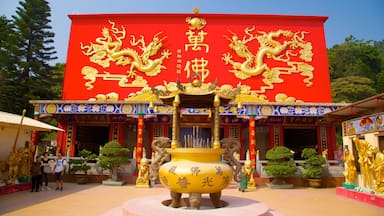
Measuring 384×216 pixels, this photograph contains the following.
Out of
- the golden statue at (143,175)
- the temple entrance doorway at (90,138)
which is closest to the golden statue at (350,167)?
the golden statue at (143,175)

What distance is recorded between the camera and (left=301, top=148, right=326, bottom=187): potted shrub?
11.0 m

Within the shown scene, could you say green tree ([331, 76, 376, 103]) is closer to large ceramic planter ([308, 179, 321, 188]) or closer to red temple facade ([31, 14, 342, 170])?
red temple facade ([31, 14, 342, 170])

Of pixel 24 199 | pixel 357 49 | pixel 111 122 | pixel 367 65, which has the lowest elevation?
pixel 24 199

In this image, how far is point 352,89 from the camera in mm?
22391

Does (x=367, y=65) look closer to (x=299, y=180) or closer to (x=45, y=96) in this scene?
(x=299, y=180)

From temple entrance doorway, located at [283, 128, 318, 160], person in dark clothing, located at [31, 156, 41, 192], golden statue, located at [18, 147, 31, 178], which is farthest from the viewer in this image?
temple entrance doorway, located at [283, 128, 318, 160]

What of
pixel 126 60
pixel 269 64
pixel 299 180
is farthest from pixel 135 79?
pixel 299 180

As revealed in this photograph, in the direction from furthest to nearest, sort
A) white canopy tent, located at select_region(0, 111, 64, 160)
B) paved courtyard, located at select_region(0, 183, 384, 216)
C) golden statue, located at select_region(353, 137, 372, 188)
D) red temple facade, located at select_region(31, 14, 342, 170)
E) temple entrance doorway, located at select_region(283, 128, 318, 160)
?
temple entrance doorway, located at select_region(283, 128, 318, 160), red temple facade, located at select_region(31, 14, 342, 170), white canopy tent, located at select_region(0, 111, 64, 160), golden statue, located at select_region(353, 137, 372, 188), paved courtyard, located at select_region(0, 183, 384, 216)

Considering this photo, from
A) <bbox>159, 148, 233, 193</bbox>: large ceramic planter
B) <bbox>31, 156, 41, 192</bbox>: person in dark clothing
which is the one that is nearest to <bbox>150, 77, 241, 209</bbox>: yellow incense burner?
<bbox>159, 148, 233, 193</bbox>: large ceramic planter

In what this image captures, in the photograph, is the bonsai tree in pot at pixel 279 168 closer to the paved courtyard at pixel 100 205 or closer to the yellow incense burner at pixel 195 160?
the paved courtyard at pixel 100 205

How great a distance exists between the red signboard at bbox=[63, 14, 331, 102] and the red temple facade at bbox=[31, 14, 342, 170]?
6 cm

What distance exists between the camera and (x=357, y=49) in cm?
2852

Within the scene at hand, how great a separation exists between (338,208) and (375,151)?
227 centimetres

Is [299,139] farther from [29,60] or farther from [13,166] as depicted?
[29,60]
